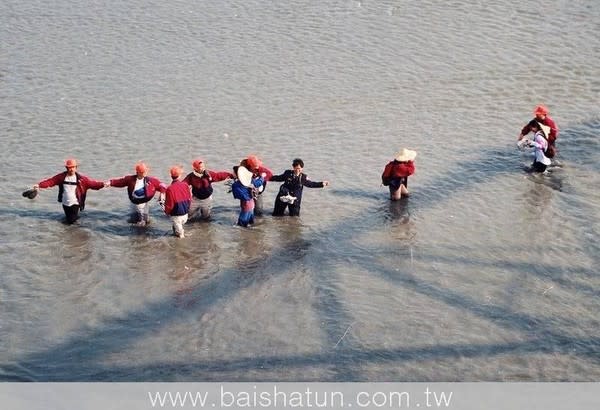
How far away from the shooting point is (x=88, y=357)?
10.9 m

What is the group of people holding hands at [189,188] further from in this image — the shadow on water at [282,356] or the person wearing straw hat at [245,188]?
the shadow on water at [282,356]

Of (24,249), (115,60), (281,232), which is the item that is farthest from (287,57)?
(24,249)

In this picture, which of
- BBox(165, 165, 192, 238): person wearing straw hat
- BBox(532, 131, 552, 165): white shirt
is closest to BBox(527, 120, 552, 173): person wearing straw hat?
BBox(532, 131, 552, 165): white shirt

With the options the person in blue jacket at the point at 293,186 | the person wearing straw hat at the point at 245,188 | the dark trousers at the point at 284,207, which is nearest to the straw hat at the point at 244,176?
the person wearing straw hat at the point at 245,188

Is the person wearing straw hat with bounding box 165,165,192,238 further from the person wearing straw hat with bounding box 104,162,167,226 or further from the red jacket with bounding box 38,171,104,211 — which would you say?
the red jacket with bounding box 38,171,104,211

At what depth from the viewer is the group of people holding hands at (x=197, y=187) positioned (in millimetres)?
13531

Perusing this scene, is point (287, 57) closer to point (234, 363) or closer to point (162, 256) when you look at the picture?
point (162, 256)

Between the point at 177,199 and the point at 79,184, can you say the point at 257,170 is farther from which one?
the point at 79,184

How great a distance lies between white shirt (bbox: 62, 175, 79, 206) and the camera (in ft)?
45.0

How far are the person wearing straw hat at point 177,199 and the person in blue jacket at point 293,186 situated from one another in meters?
1.40

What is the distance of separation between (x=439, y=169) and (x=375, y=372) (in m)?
5.94

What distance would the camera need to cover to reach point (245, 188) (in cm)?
1363

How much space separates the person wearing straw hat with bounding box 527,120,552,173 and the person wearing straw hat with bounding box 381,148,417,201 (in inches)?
87.8

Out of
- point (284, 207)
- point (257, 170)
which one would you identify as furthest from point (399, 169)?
point (257, 170)
